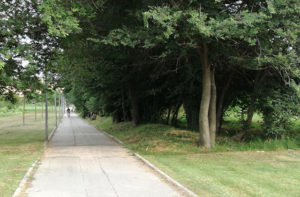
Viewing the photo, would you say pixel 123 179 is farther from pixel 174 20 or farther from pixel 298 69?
pixel 298 69

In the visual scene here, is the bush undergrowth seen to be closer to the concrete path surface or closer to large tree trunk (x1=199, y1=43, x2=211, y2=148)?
large tree trunk (x1=199, y1=43, x2=211, y2=148)

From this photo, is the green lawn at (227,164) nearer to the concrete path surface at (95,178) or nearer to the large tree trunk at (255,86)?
the concrete path surface at (95,178)

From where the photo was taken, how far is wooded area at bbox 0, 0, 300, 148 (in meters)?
12.7

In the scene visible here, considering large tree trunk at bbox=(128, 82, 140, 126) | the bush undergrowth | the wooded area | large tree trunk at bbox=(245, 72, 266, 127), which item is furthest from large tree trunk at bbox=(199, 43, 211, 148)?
large tree trunk at bbox=(128, 82, 140, 126)

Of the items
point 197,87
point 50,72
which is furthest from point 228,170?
point 50,72

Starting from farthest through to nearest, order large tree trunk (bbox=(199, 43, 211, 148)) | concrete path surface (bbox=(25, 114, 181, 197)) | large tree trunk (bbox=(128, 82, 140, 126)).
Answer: large tree trunk (bbox=(128, 82, 140, 126)), large tree trunk (bbox=(199, 43, 211, 148)), concrete path surface (bbox=(25, 114, 181, 197))

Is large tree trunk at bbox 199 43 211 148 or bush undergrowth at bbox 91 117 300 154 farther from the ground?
large tree trunk at bbox 199 43 211 148

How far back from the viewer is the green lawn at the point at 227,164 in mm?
8305

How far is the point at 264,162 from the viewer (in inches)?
492

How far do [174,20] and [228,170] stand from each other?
5171mm

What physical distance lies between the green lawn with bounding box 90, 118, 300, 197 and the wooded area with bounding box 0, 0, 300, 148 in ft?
3.58

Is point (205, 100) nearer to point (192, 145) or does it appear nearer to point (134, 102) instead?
point (192, 145)

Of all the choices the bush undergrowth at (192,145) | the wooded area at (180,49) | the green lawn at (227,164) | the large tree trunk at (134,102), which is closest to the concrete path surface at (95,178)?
the green lawn at (227,164)

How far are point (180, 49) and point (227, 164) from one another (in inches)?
205
